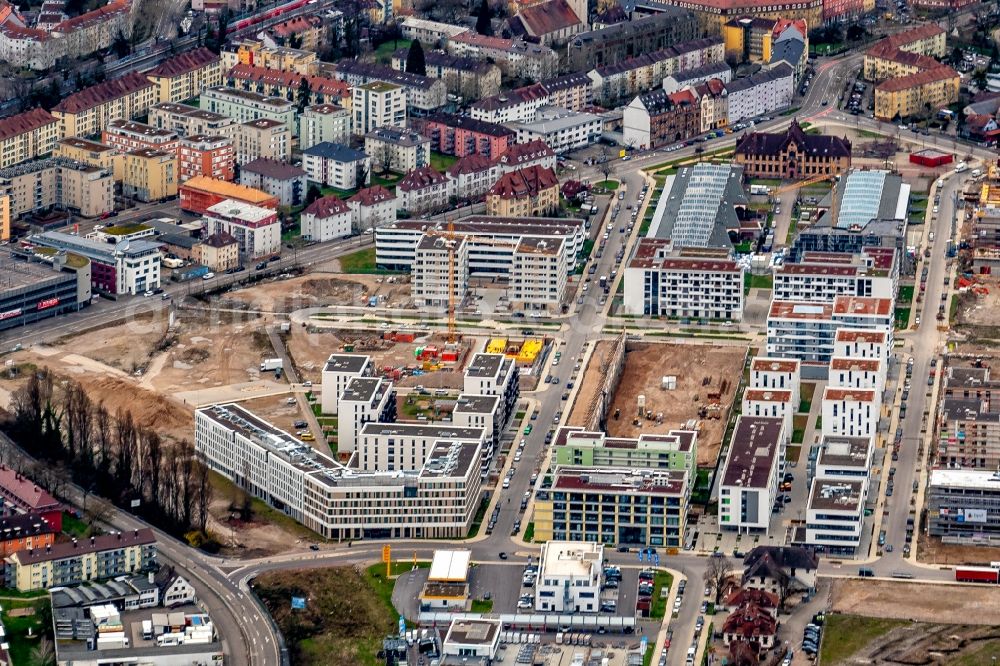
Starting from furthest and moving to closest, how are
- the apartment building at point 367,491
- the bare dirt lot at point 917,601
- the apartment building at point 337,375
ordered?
the apartment building at point 337,375
the apartment building at point 367,491
the bare dirt lot at point 917,601

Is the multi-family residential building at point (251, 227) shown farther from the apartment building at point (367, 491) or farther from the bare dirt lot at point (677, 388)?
the apartment building at point (367, 491)

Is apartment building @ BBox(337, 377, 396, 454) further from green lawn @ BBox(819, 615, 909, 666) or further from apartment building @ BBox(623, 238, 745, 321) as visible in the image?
green lawn @ BBox(819, 615, 909, 666)

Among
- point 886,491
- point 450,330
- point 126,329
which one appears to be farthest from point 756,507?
point 126,329

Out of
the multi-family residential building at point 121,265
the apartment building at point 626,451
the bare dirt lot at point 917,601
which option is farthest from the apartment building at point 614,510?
the multi-family residential building at point 121,265

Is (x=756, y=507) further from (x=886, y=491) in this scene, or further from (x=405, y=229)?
(x=405, y=229)

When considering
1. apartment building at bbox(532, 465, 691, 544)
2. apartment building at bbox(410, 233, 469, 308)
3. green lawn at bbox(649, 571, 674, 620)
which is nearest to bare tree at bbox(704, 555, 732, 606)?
green lawn at bbox(649, 571, 674, 620)

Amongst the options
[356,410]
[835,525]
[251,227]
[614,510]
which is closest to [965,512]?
[835,525]

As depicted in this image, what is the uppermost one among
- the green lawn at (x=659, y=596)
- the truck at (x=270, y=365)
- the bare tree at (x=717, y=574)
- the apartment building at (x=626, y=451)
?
the apartment building at (x=626, y=451)
